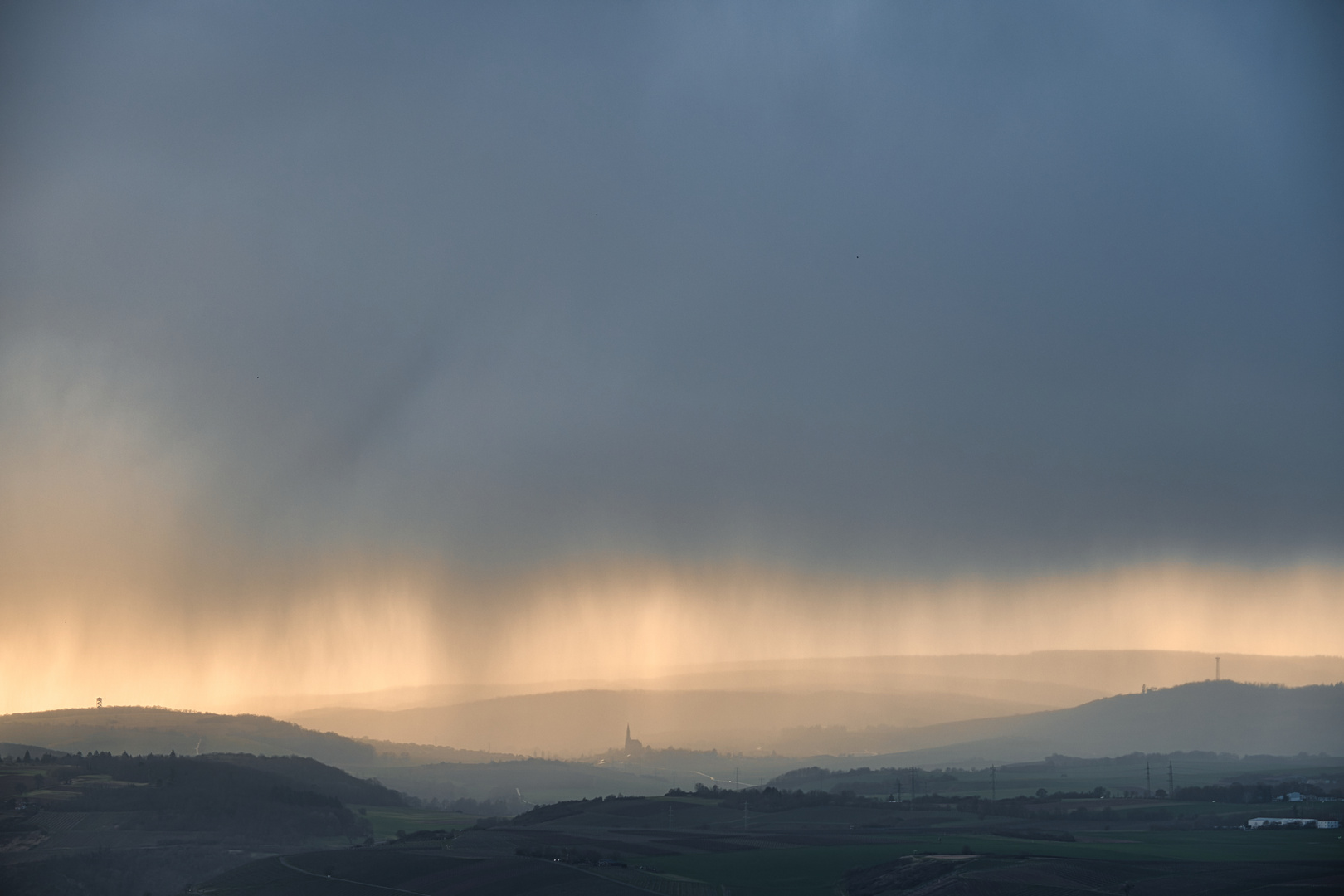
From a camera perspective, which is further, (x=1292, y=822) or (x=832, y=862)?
(x=1292, y=822)

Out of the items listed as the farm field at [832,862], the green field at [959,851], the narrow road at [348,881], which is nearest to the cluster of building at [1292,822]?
the farm field at [832,862]

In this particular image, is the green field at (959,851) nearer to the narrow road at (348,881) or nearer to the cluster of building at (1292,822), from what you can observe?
the cluster of building at (1292,822)

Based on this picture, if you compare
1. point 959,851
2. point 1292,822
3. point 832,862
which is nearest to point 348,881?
point 832,862

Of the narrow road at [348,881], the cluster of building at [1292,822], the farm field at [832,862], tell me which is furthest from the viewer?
the cluster of building at [1292,822]

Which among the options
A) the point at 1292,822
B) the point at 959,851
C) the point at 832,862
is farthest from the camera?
the point at 1292,822

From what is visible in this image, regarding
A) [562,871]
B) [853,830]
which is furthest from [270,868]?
[853,830]

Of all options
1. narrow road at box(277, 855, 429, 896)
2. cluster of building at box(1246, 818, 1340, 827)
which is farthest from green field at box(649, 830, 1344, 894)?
narrow road at box(277, 855, 429, 896)

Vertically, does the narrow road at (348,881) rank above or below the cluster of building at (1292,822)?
below

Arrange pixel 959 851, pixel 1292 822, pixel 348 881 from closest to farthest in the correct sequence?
pixel 959 851
pixel 348 881
pixel 1292 822

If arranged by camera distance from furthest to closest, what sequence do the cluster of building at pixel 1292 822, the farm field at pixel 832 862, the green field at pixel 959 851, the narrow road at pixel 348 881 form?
the cluster of building at pixel 1292 822, the narrow road at pixel 348 881, the green field at pixel 959 851, the farm field at pixel 832 862

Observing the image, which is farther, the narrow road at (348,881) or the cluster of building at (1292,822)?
the cluster of building at (1292,822)

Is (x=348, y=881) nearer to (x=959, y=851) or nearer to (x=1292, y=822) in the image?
(x=959, y=851)

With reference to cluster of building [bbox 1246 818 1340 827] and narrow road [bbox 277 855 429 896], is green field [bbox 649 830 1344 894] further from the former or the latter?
narrow road [bbox 277 855 429 896]

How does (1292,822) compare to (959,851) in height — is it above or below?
below
